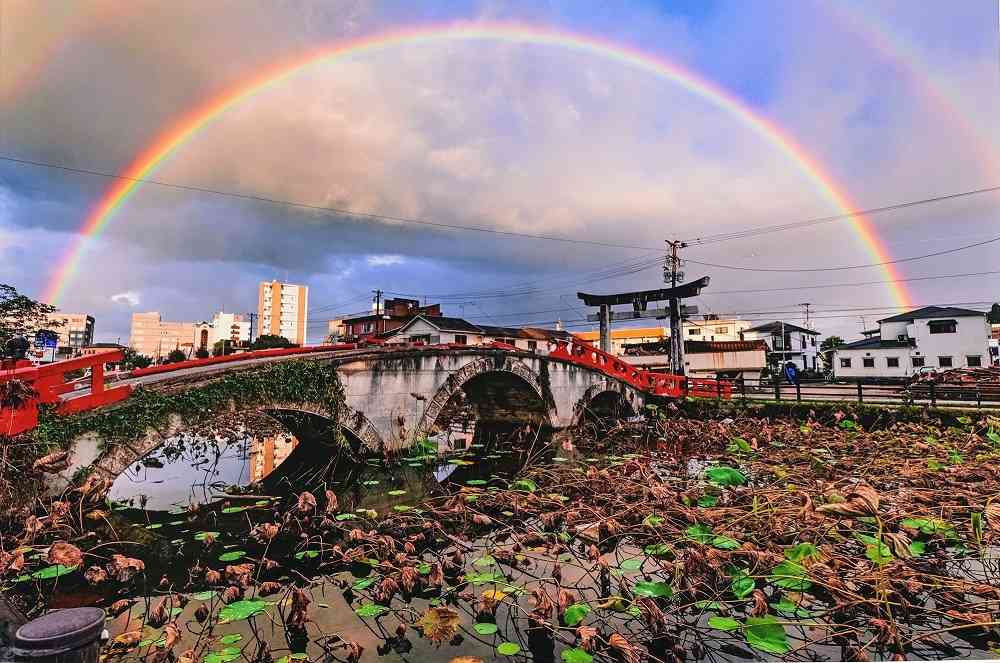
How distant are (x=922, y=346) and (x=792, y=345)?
50.3ft

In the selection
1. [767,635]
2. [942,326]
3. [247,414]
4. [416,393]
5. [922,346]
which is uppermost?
[942,326]

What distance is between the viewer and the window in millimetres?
34219

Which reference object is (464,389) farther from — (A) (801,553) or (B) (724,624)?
(B) (724,624)

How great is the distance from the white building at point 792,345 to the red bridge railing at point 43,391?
53033 millimetres

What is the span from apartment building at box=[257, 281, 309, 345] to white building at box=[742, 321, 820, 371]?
77.4 metres

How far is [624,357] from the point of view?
138ft

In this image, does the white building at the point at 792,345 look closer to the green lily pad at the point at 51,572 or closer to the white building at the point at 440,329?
the white building at the point at 440,329

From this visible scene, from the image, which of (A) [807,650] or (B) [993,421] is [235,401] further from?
(B) [993,421]

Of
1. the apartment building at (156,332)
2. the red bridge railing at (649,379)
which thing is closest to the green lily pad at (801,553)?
the red bridge railing at (649,379)

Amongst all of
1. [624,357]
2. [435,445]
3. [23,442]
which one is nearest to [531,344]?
[624,357]

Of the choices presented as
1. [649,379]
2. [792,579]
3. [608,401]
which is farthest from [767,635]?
[649,379]

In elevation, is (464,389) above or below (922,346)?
below

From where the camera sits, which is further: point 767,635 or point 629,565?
point 629,565

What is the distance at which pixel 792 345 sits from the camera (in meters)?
50.5
